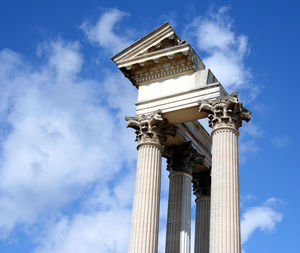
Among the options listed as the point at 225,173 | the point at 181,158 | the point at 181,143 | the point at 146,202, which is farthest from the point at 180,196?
the point at 225,173

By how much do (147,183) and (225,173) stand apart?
6.13 meters

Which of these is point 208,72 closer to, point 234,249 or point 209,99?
point 209,99

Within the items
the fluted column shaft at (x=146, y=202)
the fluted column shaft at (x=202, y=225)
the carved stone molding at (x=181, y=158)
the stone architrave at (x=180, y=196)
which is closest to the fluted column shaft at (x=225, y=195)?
the fluted column shaft at (x=146, y=202)

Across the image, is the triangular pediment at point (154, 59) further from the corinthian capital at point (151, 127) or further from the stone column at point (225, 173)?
the stone column at point (225, 173)

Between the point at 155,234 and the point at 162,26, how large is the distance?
17047 mm

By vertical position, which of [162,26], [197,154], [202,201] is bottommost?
[202,201]

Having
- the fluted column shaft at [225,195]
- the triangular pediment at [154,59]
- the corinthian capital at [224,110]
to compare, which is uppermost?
the triangular pediment at [154,59]

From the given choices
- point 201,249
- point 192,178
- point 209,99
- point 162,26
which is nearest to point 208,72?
point 209,99

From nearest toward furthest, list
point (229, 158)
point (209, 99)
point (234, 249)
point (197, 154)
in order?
point (234, 249), point (229, 158), point (209, 99), point (197, 154)

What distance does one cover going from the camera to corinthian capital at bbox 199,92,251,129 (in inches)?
1619

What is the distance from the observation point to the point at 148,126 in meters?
43.9

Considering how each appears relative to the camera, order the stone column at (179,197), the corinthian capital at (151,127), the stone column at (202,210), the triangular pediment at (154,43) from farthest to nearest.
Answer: the stone column at (202,210), the triangular pediment at (154,43), the stone column at (179,197), the corinthian capital at (151,127)

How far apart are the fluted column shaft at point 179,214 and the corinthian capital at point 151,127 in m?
5.19

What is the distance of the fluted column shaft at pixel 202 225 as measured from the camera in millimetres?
47969
